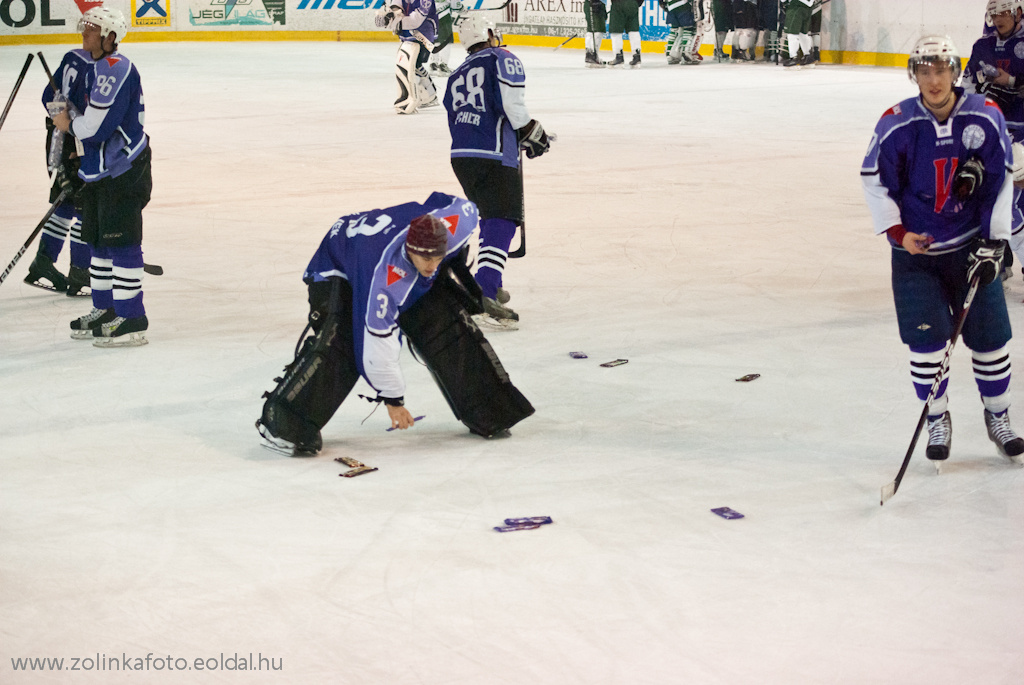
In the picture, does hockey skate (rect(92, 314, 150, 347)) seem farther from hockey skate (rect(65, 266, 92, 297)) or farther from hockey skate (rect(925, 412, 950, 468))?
hockey skate (rect(925, 412, 950, 468))

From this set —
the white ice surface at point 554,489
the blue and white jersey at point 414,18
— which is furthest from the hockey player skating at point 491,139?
the blue and white jersey at point 414,18

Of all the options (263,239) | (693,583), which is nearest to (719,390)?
(693,583)

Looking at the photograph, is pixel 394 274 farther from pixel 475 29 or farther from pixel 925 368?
pixel 475 29

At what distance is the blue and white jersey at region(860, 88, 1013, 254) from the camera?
3.83 metres

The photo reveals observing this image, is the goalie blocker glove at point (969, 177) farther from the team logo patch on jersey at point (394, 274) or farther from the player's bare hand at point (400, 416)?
the player's bare hand at point (400, 416)

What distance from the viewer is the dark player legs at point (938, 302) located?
3.98 m

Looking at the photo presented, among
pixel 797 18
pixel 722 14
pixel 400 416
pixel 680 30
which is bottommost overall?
pixel 400 416

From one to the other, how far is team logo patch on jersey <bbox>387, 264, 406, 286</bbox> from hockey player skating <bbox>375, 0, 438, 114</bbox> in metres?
10.3

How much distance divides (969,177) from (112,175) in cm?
353

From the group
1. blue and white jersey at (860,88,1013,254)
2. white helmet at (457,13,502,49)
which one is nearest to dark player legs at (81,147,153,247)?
white helmet at (457,13,502,49)

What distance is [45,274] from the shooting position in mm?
6590

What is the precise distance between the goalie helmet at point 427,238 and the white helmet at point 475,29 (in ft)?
7.86

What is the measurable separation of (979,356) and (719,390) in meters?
1.14

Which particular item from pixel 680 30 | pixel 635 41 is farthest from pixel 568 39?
pixel 635 41
